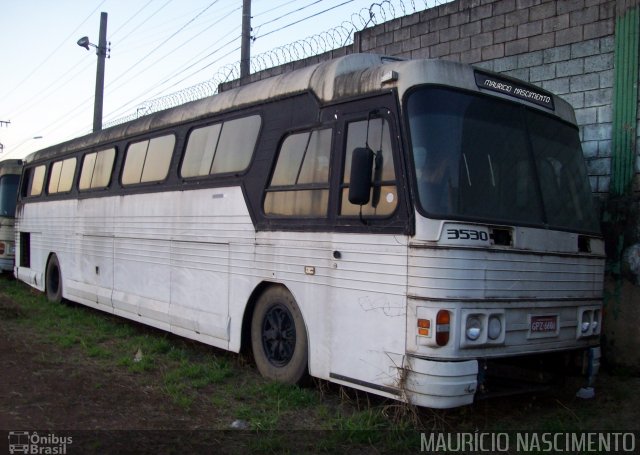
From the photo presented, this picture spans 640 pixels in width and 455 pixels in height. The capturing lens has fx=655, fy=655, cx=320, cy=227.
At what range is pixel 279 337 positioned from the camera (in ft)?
21.5

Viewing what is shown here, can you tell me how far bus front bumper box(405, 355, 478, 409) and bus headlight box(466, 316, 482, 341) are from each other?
19cm

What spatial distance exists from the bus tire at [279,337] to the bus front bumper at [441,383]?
1444mm

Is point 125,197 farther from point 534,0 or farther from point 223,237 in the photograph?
point 534,0

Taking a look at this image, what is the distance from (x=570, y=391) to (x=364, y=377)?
244 cm

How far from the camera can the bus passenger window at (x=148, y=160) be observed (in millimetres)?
8828

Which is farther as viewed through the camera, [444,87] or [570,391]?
[570,391]

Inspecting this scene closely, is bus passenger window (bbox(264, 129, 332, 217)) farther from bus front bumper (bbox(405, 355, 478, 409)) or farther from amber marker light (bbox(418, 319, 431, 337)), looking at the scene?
bus front bumper (bbox(405, 355, 478, 409))

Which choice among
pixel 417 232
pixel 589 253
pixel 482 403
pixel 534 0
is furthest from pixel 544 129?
pixel 534 0

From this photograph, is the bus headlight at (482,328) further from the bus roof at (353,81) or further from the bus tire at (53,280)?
the bus tire at (53,280)

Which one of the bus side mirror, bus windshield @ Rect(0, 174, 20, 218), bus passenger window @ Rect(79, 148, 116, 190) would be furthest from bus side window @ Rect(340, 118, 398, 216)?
bus windshield @ Rect(0, 174, 20, 218)

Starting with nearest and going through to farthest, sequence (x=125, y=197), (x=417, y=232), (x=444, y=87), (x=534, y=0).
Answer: (x=417, y=232) < (x=444, y=87) < (x=534, y=0) < (x=125, y=197)

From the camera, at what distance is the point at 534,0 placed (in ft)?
27.9

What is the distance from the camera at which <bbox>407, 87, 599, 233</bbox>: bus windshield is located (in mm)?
5121

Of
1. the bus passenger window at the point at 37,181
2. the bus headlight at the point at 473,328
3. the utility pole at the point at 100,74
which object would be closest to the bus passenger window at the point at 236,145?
the bus headlight at the point at 473,328
